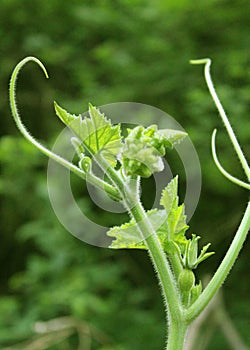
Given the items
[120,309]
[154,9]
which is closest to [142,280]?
[120,309]

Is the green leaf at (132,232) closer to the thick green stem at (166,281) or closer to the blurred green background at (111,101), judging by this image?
the thick green stem at (166,281)

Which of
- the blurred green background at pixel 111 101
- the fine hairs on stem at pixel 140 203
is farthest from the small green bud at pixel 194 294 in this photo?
the blurred green background at pixel 111 101

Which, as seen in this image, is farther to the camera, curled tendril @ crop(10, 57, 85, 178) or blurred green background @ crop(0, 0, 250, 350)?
blurred green background @ crop(0, 0, 250, 350)

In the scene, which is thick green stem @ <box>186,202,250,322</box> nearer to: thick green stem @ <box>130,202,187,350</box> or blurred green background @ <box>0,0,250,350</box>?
thick green stem @ <box>130,202,187,350</box>

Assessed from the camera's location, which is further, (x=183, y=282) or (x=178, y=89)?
(x=178, y=89)

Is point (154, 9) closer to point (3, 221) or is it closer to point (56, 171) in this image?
point (56, 171)

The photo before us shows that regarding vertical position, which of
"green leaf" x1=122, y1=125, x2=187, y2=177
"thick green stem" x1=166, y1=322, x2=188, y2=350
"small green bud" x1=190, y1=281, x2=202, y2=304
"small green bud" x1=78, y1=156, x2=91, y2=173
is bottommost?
"thick green stem" x1=166, y1=322, x2=188, y2=350

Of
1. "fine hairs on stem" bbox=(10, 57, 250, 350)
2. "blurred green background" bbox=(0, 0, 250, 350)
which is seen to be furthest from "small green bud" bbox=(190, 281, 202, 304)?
"blurred green background" bbox=(0, 0, 250, 350)
